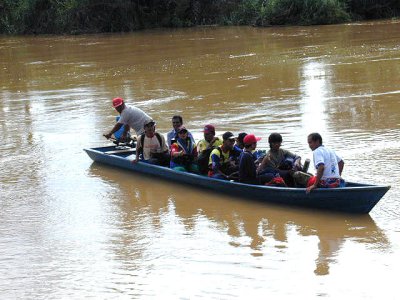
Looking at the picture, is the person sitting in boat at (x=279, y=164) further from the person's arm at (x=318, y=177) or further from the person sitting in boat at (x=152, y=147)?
the person sitting in boat at (x=152, y=147)

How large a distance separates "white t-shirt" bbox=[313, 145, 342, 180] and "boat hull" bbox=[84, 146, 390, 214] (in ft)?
0.69

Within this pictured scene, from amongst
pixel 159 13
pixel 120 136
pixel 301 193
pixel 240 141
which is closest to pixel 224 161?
pixel 240 141

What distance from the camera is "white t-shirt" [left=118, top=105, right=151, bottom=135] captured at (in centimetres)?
1200

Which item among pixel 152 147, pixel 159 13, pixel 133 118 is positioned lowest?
pixel 152 147

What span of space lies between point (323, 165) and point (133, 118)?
4.44 meters

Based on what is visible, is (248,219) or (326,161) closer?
(326,161)

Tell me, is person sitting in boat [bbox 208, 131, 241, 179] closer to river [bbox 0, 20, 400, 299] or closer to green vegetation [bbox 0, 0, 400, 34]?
river [bbox 0, 20, 400, 299]

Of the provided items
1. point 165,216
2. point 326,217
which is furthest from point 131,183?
point 326,217

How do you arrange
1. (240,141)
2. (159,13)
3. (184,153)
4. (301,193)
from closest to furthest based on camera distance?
(301,193)
(240,141)
(184,153)
(159,13)

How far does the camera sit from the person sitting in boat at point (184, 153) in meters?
10.5

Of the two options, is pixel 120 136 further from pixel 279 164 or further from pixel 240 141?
pixel 279 164

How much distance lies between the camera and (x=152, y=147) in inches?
437

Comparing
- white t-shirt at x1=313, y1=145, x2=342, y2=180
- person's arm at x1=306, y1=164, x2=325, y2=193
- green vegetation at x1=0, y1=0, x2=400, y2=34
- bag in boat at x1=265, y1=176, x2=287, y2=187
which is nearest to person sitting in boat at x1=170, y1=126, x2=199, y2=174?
bag in boat at x1=265, y1=176, x2=287, y2=187

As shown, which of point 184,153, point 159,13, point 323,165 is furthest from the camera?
point 159,13
